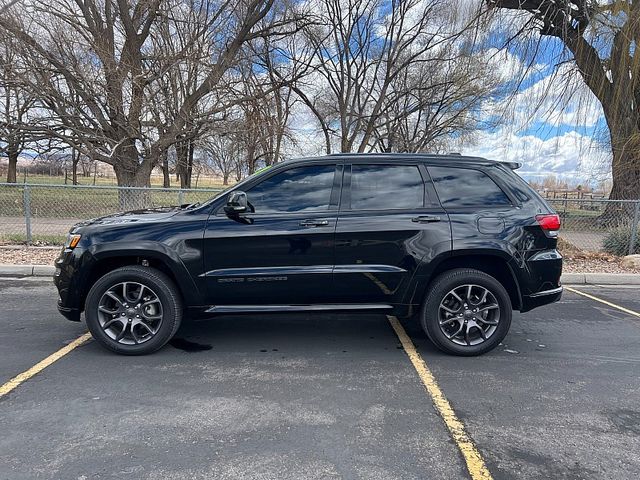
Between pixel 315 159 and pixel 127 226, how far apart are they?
185 centimetres

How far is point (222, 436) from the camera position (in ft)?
9.25

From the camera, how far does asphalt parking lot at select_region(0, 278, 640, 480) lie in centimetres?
256

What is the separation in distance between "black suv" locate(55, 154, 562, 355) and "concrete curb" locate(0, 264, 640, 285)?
4.24 m

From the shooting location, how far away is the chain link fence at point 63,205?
32.4 feet

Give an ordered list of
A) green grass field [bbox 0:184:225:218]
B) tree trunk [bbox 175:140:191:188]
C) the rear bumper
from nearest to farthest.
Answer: the rear bumper, green grass field [bbox 0:184:225:218], tree trunk [bbox 175:140:191:188]

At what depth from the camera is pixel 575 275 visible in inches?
311

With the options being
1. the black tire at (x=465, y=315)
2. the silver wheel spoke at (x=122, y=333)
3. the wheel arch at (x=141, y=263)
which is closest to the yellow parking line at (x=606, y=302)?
the black tire at (x=465, y=315)

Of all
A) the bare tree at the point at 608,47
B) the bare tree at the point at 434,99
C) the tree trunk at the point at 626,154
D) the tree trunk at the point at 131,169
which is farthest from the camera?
the bare tree at the point at 434,99

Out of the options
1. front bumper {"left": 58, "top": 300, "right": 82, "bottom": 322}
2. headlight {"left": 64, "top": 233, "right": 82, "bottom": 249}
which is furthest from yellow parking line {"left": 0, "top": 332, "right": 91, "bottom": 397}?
headlight {"left": 64, "top": 233, "right": 82, "bottom": 249}

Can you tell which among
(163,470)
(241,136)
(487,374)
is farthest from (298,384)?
(241,136)

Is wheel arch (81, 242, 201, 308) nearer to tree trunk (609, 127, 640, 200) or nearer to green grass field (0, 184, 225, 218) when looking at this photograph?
green grass field (0, 184, 225, 218)

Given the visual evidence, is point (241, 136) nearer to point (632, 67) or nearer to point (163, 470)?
point (632, 67)

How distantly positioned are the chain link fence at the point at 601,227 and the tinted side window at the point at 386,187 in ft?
21.8

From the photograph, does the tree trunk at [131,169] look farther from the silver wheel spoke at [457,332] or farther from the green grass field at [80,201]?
the silver wheel spoke at [457,332]
